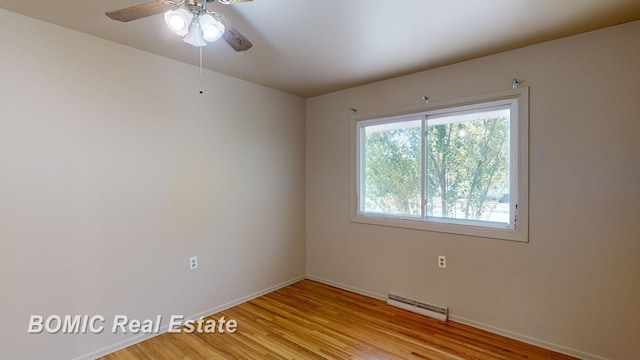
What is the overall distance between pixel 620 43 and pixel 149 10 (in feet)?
9.88

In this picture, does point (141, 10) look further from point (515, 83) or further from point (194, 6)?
point (515, 83)

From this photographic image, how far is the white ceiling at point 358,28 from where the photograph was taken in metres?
1.87

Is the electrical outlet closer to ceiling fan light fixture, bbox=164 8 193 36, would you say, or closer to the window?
the window

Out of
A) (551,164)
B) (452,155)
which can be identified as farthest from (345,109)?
(551,164)

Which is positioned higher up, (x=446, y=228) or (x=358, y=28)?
(x=358, y=28)

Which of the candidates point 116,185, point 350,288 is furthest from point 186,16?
point 350,288

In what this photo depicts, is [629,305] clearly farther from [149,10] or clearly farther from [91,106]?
[91,106]

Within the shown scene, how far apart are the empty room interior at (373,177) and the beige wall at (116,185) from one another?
1cm

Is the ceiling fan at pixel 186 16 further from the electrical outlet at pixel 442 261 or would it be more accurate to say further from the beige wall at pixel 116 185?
the electrical outlet at pixel 442 261

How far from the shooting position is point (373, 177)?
11.8ft

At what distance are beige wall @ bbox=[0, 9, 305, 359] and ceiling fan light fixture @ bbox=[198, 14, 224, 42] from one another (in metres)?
1.34

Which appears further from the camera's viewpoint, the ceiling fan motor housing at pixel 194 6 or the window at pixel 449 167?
the window at pixel 449 167

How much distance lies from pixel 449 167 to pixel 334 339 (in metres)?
1.89

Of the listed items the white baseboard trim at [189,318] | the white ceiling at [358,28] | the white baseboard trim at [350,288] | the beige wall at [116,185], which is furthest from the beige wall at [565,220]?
the beige wall at [116,185]
